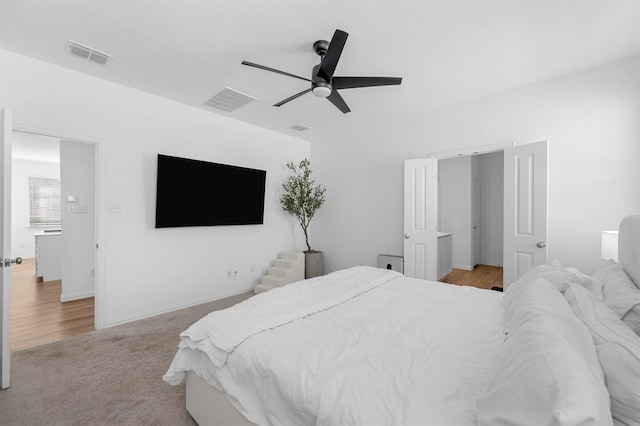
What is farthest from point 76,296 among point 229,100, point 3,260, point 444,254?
point 444,254

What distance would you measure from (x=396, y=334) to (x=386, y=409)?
1.96 ft

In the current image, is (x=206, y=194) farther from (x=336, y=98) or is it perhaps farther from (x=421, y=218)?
(x=421, y=218)

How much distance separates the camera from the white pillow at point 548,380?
0.68m

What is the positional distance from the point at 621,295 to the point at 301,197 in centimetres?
408

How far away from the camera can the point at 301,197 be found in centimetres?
495

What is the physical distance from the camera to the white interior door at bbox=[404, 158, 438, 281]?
396 centimetres

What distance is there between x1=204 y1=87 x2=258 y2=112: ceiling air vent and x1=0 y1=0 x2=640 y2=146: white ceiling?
113 mm

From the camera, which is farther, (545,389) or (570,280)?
(570,280)

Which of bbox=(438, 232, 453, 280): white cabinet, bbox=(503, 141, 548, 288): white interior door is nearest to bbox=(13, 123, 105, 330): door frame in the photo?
bbox=(503, 141, 548, 288): white interior door

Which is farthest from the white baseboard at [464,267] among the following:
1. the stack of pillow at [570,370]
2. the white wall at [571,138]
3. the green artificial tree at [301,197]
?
the stack of pillow at [570,370]

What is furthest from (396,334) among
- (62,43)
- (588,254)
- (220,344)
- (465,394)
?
(62,43)

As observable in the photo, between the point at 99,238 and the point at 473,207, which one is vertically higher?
the point at 473,207

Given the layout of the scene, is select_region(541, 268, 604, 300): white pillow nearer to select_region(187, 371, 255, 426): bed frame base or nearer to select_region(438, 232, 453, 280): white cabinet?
select_region(187, 371, 255, 426): bed frame base

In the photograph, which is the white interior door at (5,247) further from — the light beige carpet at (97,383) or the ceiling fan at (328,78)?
the ceiling fan at (328,78)
